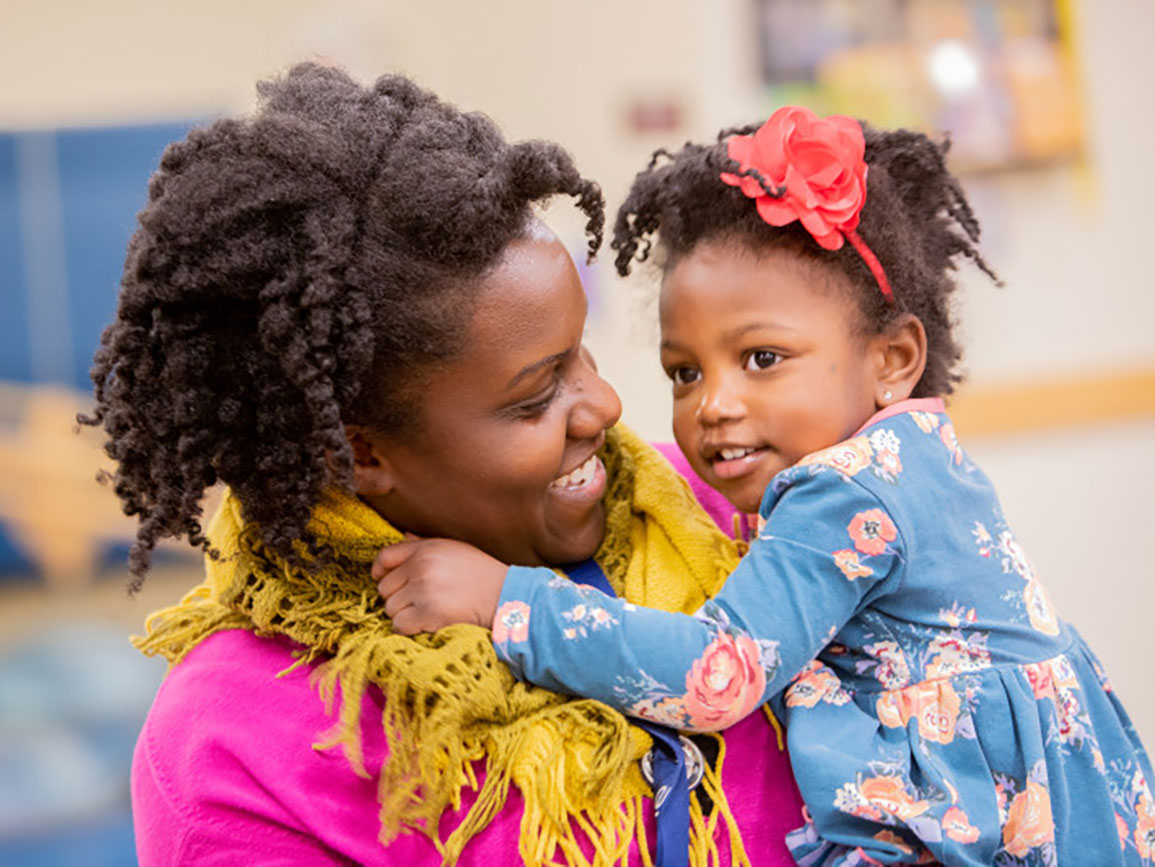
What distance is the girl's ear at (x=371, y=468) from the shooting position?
1326 millimetres

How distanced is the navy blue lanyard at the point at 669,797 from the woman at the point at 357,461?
0.02 m

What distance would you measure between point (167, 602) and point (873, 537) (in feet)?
13.8

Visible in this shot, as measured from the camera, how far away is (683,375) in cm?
→ 152

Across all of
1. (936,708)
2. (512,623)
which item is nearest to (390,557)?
(512,623)

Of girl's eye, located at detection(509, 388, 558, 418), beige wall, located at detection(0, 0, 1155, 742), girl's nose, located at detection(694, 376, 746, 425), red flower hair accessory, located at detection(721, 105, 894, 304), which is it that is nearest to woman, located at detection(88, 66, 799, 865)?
girl's eye, located at detection(509, 388, 558, 418)

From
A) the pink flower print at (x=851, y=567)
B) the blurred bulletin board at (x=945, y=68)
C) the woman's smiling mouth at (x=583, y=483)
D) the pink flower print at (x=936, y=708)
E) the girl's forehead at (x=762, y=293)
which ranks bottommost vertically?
the pink flower print at (x=936, y=708)

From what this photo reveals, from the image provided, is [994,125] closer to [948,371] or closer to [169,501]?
[948,371]

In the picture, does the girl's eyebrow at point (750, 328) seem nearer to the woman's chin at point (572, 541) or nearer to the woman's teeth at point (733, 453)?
the woman's teeth at point (733, 453)

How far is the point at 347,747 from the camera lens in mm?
1180

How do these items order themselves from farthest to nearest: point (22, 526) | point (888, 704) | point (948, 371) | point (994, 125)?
1. point (22, 526)
2. point (994, 125)
3. point (948, 371)
4. point (888, 704)

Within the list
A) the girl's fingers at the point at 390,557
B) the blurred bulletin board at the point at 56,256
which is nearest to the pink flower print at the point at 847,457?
the girl's fingers at the point at 390,557

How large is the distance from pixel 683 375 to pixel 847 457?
0.28 metres

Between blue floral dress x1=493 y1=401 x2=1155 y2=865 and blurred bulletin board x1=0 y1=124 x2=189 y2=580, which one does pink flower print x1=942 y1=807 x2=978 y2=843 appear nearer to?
blue floral dress x1=493 y1=401 x2=1155 y2=865

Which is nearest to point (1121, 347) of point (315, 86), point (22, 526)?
point (315, 86)
